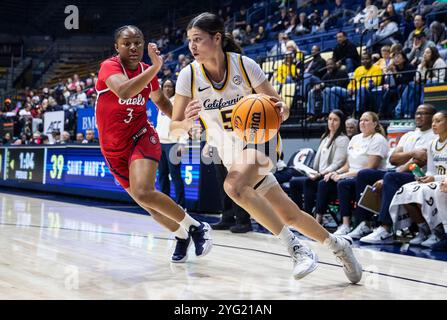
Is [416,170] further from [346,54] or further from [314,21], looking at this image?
[314,21]

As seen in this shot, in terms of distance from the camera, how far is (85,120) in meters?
14.3

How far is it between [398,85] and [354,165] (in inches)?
113

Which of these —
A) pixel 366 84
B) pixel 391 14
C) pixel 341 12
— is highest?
pixel 341 12

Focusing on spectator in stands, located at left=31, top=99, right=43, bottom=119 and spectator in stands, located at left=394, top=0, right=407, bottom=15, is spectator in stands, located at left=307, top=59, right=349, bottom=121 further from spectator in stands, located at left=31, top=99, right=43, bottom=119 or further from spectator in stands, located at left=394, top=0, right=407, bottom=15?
spectator in stands, located at left=31, top=99, right=43, bottom=119


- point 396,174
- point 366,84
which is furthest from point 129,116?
point 366,84

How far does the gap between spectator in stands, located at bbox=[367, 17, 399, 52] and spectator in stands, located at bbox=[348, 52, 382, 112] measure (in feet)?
4.45

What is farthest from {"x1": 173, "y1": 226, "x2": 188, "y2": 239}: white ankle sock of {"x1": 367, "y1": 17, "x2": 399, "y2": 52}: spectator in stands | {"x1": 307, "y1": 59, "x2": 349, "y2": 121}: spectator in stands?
{"x1": 367, "y1": 17, "x2": 399, "y2": 52}: spectator in stands

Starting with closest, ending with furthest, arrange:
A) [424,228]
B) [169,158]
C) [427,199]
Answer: [427,199], [424,228], [169,158]

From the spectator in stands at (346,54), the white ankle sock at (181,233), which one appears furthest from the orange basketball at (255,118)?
the spectator in stands at (346,54)

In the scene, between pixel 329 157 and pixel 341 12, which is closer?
pixel 329 157

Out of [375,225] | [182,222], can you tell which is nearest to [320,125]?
[375,225]

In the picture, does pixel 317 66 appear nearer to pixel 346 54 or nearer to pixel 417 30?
pixel 346 54

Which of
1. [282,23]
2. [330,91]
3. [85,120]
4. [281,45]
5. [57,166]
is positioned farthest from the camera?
[282,23]

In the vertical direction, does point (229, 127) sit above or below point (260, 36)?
below
